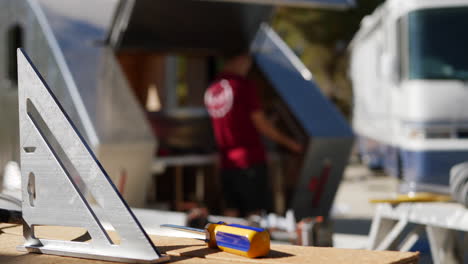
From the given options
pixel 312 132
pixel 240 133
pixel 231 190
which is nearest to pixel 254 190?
→ pixel 231 190

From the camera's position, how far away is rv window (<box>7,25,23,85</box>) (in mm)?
6016

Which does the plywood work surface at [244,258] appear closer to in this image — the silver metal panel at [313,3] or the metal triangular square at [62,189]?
the metal triangular square at [62,189]

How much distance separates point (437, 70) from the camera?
27.4ft

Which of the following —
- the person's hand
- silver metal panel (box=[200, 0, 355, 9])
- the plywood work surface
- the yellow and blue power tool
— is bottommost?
the plywood work surface

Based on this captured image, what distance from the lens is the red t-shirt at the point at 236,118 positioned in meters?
6.28

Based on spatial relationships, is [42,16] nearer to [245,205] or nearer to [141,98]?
[245,205]

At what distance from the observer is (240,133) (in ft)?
20.9

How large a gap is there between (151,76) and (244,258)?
6.56 m

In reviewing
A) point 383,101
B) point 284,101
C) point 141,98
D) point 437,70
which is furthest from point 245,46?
point 383,101

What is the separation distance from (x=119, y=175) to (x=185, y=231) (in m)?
3.40

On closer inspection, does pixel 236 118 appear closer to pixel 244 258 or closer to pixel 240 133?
pixel 240 133

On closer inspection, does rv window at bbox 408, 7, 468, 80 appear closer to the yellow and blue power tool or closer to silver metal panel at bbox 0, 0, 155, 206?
silver metal panel at bbox 0, 0, 155, 206

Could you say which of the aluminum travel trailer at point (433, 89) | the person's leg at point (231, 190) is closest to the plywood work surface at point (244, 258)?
the person's leg at point (231, 190)

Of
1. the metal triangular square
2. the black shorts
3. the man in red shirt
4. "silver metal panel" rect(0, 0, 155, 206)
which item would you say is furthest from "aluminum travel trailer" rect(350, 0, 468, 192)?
the metal triangular square
